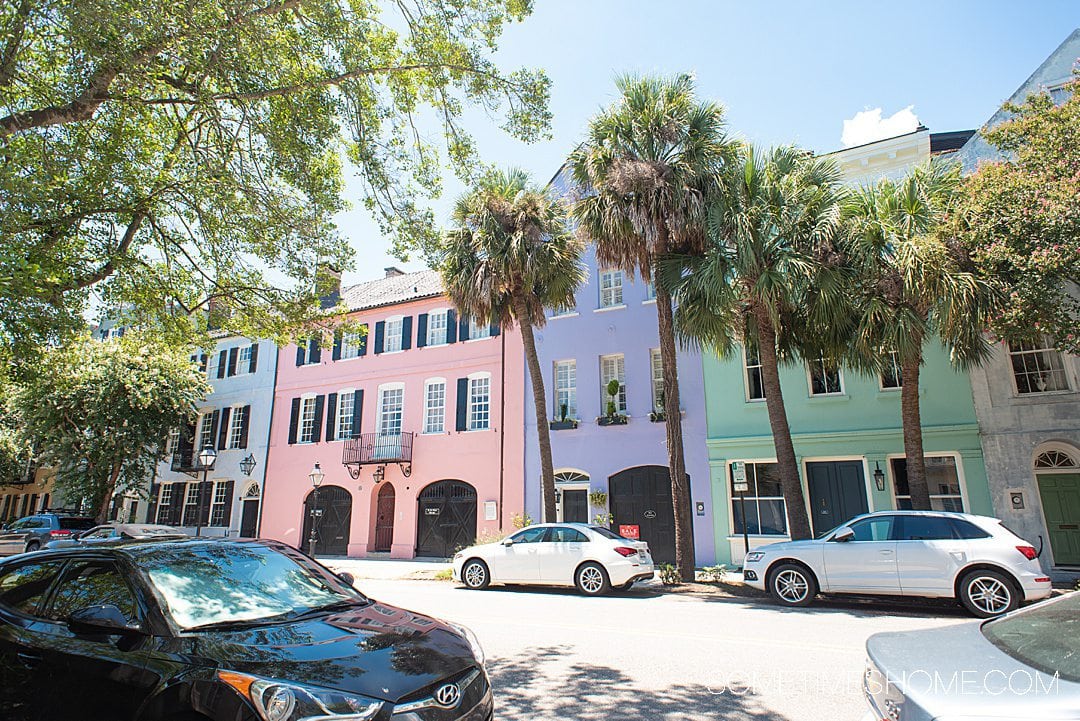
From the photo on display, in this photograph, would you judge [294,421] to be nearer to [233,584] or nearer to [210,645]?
[233,584]

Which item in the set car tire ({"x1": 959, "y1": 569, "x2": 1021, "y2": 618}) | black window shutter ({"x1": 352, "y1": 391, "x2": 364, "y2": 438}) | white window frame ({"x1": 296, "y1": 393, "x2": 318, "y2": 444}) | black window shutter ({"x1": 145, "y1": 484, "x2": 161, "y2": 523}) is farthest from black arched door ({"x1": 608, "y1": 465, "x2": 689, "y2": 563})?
black window shutter ({"x1": 145, "y1": 484, "x2": 161, "y2": 523})

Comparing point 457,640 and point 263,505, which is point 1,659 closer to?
point 457,640

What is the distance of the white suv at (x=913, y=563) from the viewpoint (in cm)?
894

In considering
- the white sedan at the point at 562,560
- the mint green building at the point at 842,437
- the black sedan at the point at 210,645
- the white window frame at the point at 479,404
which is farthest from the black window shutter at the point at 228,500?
the black sedan at the point at 210,645

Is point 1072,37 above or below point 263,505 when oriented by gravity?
above

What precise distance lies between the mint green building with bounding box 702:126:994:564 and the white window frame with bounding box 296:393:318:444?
652 inches

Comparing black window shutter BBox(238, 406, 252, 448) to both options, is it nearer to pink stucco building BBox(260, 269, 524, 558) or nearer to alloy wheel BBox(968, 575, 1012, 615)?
pink stucco building BBox(260, 269, 524, 558)

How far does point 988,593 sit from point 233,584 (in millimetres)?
10332

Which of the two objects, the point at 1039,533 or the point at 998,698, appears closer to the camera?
the point at 998,698

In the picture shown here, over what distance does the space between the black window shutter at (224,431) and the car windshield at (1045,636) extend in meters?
29.6

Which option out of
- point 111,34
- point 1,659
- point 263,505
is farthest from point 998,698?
point 263,505

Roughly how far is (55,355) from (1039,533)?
23579 millimetres

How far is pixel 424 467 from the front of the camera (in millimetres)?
22188

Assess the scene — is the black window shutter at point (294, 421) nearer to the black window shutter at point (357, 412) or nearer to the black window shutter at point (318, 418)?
the black window shutter at point (318, 418)
